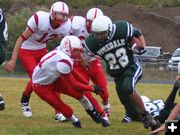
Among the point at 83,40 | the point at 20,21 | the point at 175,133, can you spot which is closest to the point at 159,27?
the point at 20,21

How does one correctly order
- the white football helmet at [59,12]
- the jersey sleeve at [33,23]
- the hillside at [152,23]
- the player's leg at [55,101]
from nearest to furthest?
the player's leg at [55,101] < the white football helmet at [59,12] < the jersey sleeve at [33,23] < the hillside at [152,23]

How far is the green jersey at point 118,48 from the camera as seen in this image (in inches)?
329

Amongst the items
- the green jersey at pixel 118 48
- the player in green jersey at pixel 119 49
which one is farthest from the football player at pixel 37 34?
the green jersey at pixel 118 48

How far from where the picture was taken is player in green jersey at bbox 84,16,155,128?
8125 mm

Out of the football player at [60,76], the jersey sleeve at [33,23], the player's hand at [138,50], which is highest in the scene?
the jersey sleeve at [33,23]

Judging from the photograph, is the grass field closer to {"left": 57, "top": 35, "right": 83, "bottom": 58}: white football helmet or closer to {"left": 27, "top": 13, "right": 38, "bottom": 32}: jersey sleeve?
{"left": 57, "top": 35, "right": 83, "bottom": 58}: white football helmet

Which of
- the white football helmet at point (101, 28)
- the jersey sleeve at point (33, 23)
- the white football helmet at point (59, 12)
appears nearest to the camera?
the white football helmet at point (101, 28)

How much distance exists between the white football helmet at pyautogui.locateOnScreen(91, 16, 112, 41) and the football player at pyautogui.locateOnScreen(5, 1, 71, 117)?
1015 mm

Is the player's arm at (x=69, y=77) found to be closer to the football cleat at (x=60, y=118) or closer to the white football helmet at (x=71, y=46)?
the white football helmet at (x=71, y=46)

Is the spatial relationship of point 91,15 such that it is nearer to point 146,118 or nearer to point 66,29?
point 66,29

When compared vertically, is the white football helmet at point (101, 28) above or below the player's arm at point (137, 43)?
above

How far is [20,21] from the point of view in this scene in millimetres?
41281

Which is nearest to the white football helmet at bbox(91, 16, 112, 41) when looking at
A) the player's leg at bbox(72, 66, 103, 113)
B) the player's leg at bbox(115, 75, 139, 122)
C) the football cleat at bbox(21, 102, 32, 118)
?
the player's leg at bbox(115, 75, 139, 122)

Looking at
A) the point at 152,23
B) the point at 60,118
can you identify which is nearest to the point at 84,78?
the point at 60,118
